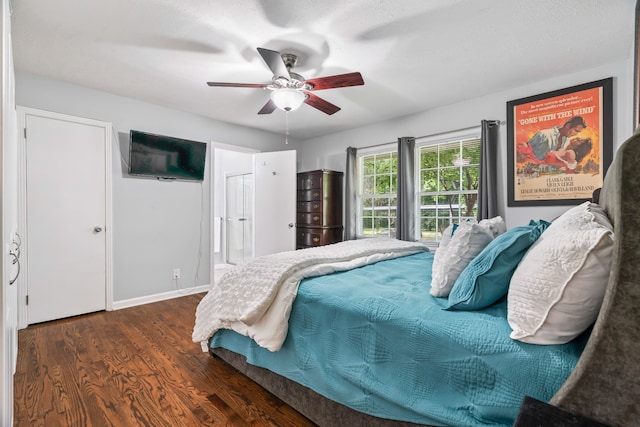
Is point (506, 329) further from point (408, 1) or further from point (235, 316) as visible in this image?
point (408, 1)

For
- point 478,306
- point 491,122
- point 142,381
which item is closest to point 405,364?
point 478,306

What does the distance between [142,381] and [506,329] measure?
2.13 m

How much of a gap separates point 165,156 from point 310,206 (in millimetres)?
2140

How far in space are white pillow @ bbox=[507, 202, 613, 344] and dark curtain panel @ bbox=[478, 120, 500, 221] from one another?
253 cm

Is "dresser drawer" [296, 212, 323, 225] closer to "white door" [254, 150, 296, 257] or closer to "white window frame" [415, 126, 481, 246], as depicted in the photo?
"white door" [254, 150, 296, 257]

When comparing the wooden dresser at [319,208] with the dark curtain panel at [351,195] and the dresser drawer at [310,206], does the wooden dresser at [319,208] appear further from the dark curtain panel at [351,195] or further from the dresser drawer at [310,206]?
the dark curtain panel at [351,195]

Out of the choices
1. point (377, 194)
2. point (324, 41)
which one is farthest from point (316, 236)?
point (324, 41)

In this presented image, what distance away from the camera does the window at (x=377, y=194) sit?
468 centimetres

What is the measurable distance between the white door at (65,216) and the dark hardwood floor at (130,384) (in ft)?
1.36

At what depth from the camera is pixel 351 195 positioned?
493 cm

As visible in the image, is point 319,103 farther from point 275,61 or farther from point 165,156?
point 165,156

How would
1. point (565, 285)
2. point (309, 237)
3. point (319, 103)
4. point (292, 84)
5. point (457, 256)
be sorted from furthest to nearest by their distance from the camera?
point (309, 237)
point (319, 103)
point (292, 84)
point (457, 256)
point (565, 285)

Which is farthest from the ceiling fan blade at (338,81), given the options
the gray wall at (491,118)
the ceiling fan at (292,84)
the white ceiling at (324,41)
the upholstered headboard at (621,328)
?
the gray wall at (491,118)

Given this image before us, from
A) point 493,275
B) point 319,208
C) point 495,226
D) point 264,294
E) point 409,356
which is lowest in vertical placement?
point 409,356
